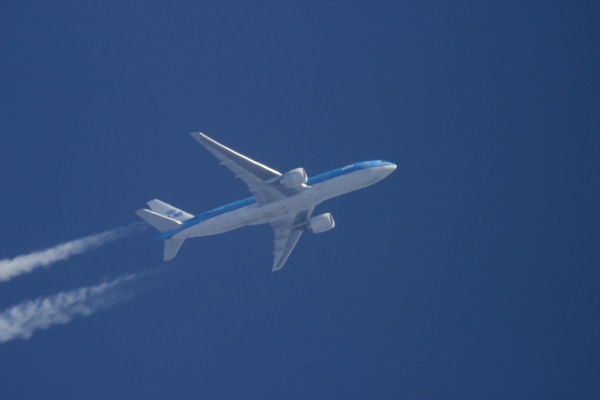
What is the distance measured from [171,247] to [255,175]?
32.2ft

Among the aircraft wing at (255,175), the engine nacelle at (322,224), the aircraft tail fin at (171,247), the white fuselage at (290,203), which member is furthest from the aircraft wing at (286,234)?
the aircraft tail fin at (171,247)

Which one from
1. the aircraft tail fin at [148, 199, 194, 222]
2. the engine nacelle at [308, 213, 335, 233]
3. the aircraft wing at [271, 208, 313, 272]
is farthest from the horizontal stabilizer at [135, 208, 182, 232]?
the engine nacelle at [308, 213, 335, 233]

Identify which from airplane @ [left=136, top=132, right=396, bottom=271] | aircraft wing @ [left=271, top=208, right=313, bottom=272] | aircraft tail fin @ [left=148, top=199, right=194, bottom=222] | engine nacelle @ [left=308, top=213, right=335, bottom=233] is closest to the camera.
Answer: airplane @ [left=136, top=132, right=396, bottom=271]

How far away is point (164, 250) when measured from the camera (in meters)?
67.7

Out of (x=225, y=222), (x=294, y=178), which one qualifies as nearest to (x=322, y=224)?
(x=294, y=178)

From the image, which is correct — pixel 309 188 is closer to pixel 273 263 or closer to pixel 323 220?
pixel 323 220

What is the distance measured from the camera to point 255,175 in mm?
64812

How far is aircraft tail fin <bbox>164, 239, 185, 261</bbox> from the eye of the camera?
221 ft

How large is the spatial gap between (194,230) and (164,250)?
3.37 metres

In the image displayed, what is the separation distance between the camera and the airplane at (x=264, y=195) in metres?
64.2

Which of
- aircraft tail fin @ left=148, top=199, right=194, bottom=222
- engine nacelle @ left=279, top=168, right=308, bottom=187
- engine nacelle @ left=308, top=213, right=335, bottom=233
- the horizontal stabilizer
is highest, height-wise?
aircraft tail fin @ left=148, top=199, right=194, bottom=222

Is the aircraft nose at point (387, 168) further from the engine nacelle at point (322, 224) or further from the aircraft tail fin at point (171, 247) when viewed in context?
the aircraft tail fin at point (171, 247)

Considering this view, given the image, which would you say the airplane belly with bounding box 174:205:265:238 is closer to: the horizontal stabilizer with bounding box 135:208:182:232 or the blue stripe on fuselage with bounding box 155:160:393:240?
the blue stripe on fuselage with bounding box 155:160:393:240

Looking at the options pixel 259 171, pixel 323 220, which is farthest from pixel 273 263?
pixel 259 171
